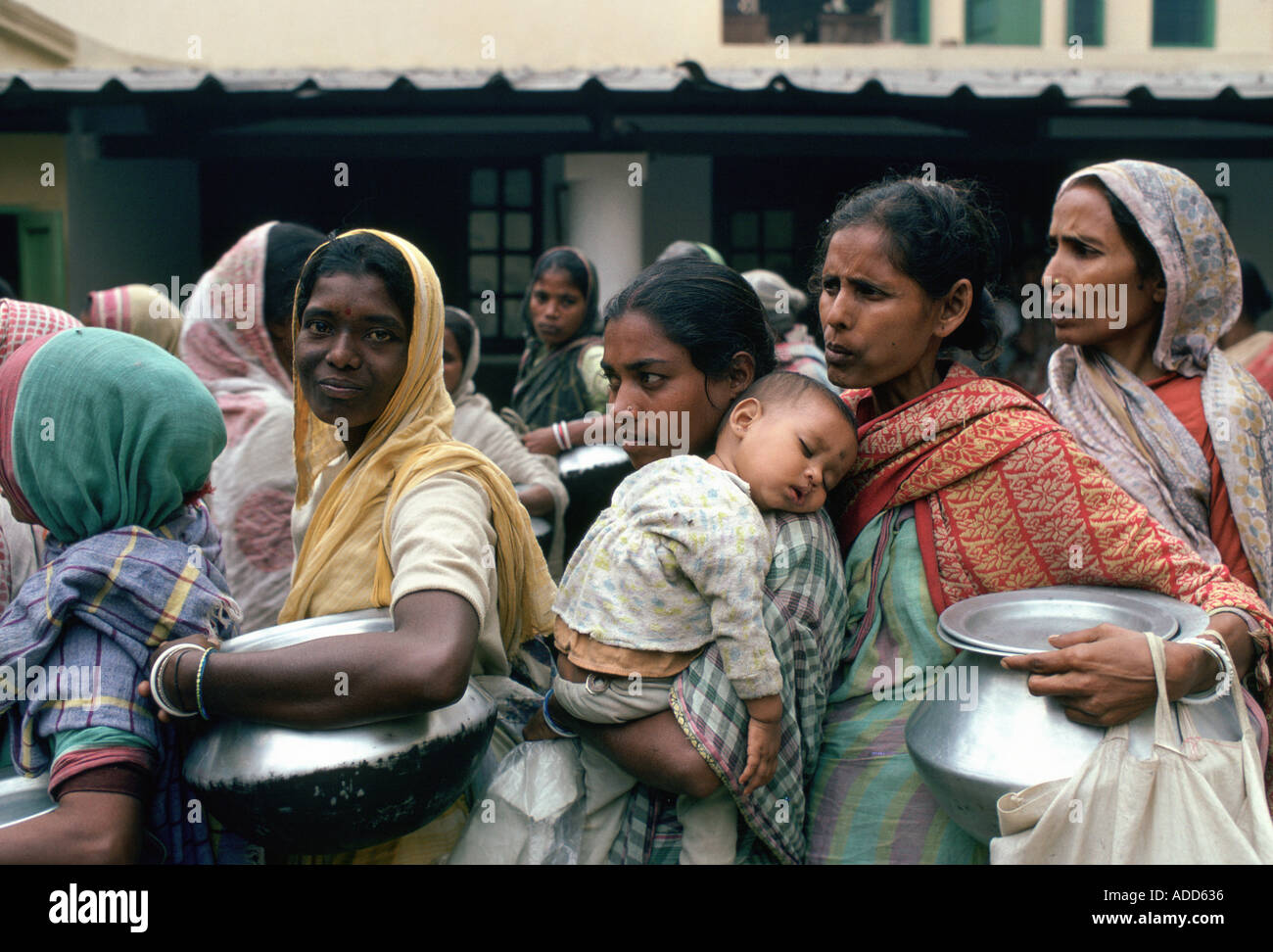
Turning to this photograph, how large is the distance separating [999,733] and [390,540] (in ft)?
3.18

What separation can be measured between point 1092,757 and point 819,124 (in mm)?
6942

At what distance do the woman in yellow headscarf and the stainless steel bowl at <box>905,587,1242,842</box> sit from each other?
0.71 m

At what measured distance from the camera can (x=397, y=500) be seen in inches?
68.1

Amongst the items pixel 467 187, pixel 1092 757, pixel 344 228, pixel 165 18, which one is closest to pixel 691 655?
pixel 1092 757

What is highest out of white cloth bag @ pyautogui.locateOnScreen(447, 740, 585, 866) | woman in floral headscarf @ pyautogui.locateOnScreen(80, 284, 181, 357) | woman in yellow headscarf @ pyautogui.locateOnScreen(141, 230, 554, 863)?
woman in floral headscarf @ pyautogui.locateOnScreen(80, 284, 181, 357)

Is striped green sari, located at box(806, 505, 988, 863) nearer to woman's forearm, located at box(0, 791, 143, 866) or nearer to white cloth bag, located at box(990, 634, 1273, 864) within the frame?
white cloth bag, located at box(990, 634, 1273, 864)

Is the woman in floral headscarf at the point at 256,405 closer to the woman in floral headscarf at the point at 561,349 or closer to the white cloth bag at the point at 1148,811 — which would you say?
the white cloth bag at the point at 1148,811

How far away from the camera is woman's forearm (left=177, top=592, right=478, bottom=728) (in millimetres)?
1474

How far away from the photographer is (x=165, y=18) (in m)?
10.6

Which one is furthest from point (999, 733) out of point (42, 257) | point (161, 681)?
point (42, 257)

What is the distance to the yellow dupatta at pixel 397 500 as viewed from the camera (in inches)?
70.2

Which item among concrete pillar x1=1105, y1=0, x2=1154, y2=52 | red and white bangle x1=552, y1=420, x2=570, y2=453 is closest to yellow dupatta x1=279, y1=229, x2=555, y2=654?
red and white bangle x1=552, y1=420, x2=570, y2=453
